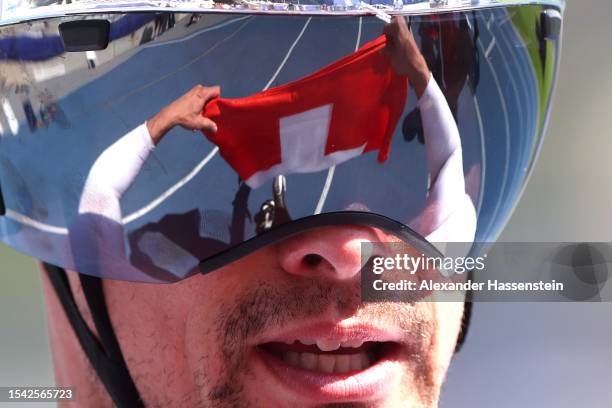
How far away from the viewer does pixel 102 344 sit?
100 cm

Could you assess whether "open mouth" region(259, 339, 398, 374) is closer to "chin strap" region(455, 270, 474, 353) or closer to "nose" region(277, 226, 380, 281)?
"nose" region(277, 226, 380, 281)

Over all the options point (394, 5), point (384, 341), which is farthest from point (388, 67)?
point (384, 341)

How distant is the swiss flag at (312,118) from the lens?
2.50 feet

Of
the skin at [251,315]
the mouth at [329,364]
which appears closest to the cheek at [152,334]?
the skin at [251,315]

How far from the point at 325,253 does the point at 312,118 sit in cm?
14

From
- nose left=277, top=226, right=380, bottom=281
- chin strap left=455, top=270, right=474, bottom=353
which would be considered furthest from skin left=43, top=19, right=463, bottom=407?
chin strap left=455, top=270, right=474, bottom=353

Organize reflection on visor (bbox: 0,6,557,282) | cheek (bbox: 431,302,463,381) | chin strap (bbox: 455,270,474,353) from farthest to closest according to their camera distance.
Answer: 1. chin strap (bbox: 455,270,474,353)
2. cheek (bbox: 431,302,463,381)
3. reflection on visor (bbox: 0,6,557,282)

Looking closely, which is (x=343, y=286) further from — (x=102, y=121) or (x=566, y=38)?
(x=566, y=38)

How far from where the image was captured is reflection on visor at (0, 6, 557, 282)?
0.76m

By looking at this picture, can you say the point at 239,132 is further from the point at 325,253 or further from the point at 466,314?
the point at 466,314

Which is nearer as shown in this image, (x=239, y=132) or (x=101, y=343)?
(x=239, y=132)

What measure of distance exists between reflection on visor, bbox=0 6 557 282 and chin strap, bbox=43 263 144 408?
98mm

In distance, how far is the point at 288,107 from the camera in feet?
2.51

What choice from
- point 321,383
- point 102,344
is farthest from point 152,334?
point 321,383
